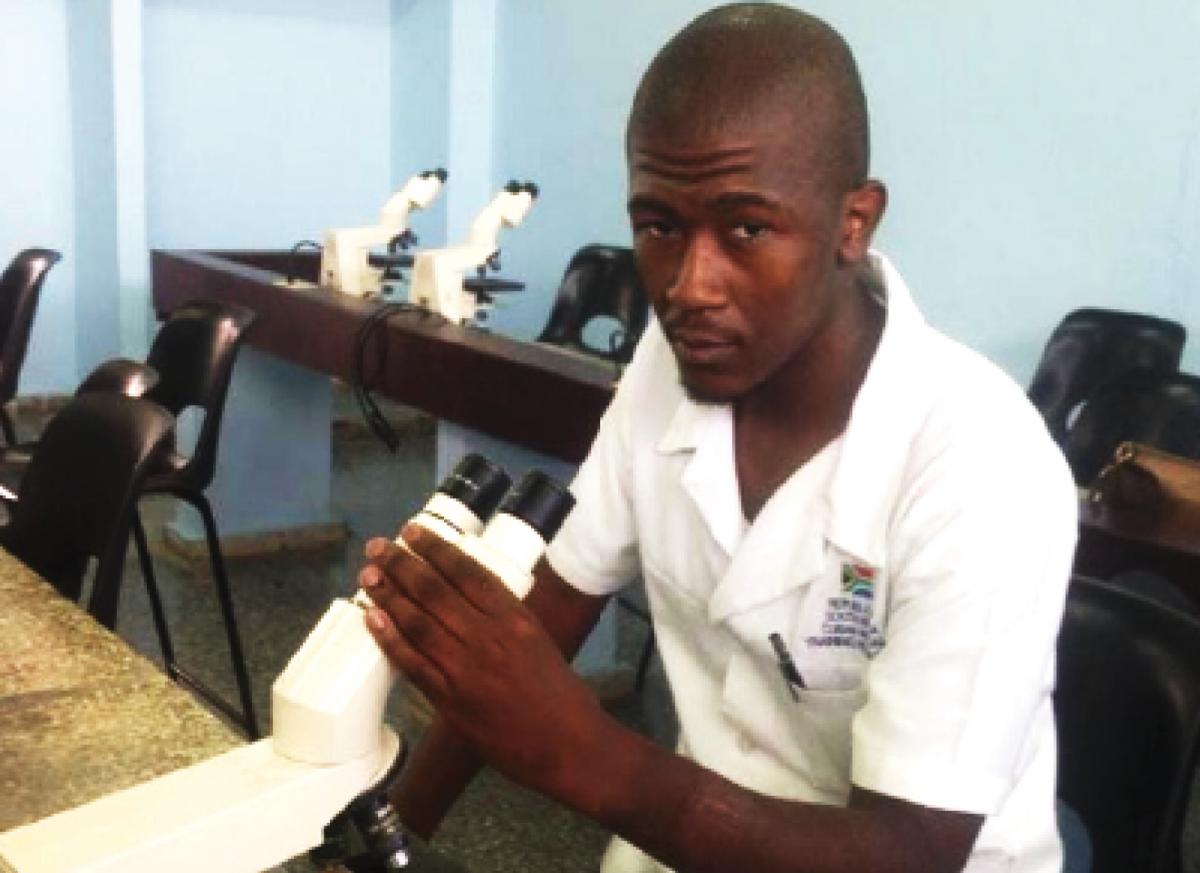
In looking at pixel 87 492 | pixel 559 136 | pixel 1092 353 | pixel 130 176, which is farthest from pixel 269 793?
pixel 130 176

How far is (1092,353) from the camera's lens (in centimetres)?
310

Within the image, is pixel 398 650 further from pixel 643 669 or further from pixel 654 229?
pixel 643 669

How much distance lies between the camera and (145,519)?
4094mm

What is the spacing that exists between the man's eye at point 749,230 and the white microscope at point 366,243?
2.52 m

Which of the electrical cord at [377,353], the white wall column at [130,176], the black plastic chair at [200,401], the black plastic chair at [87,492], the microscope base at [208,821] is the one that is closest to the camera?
the microscope base at [208,821]

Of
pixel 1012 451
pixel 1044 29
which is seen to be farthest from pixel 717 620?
pixel 1044 29

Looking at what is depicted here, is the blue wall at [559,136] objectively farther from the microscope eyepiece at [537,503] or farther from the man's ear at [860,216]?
the microscope eyepiece at [537,503]

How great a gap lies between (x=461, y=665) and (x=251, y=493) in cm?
330

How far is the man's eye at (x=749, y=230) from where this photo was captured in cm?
90

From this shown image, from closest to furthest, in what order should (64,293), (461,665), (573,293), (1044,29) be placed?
(461,665) < (1044,29) < (573,293) < (64,293)

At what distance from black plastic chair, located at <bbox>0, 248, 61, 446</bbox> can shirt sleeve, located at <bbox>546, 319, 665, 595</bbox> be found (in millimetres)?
2655

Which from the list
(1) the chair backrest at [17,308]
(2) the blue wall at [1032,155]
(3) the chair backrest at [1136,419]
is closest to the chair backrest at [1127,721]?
(3) the chair backrest at [1136,419]

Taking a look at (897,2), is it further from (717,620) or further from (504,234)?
(717,620)

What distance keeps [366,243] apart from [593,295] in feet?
2.99
